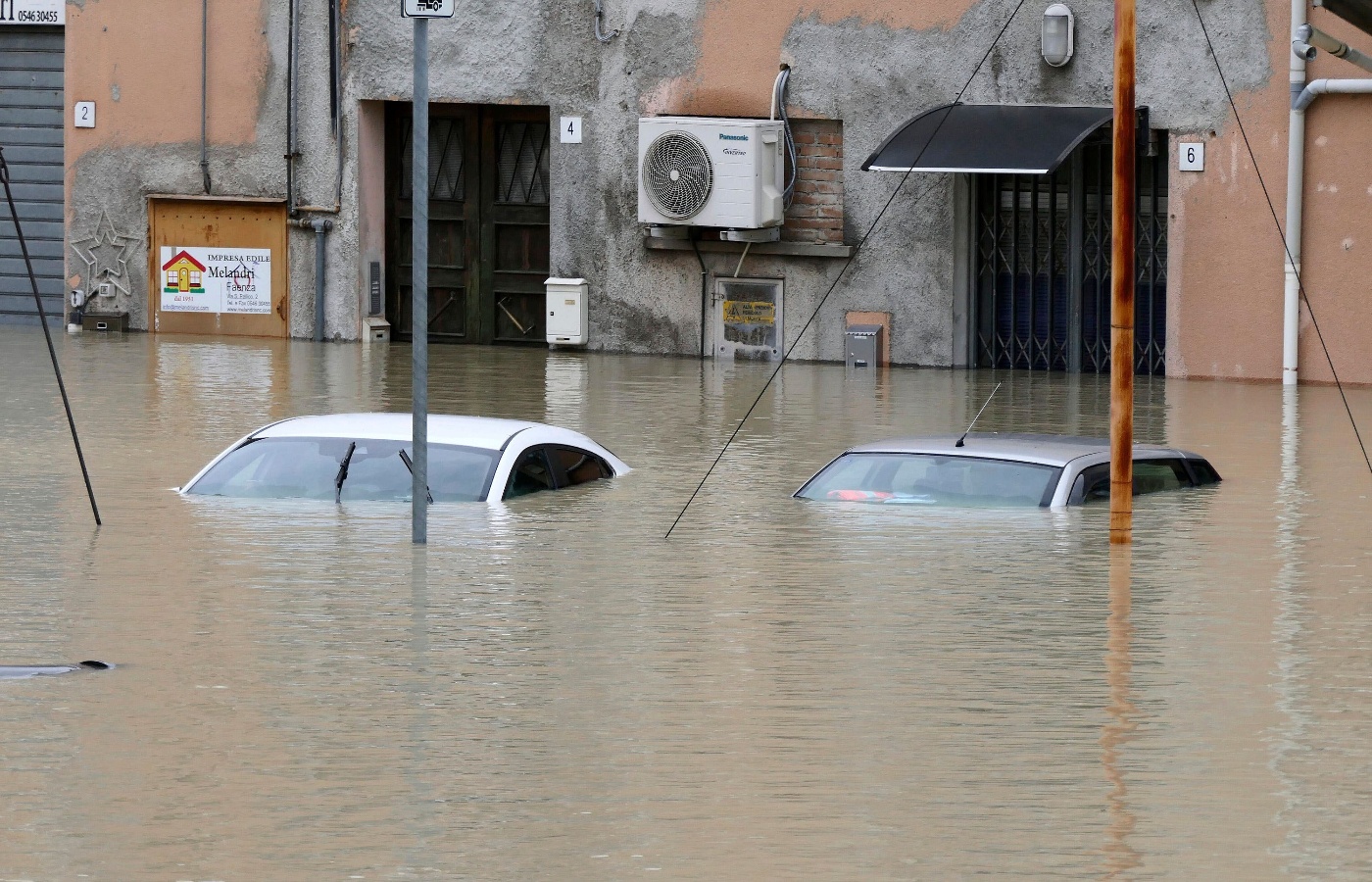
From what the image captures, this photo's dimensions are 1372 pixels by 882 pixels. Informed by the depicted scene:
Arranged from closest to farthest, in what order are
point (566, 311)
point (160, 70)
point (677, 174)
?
1. point (677, 174)
2. point (566, 311)
3. point (160, 70)

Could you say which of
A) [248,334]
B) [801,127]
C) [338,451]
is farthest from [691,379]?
[338,451]

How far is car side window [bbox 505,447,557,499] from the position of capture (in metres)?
12.2

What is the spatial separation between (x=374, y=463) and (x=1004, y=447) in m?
3.28

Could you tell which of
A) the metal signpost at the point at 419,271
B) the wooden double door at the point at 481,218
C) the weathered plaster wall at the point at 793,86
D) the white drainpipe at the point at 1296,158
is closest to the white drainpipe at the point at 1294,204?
the white drainpipe at the point at 1296,158

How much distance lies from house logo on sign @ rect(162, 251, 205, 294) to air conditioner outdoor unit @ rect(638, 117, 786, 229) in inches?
221

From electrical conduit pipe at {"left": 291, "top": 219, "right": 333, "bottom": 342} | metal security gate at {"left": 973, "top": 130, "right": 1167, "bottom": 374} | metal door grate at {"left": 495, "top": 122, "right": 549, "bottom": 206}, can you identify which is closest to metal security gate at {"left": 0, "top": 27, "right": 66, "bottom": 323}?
electrical conduit pipe at {"left": 291, "top": 219, "right": 333, "bottom": 342}

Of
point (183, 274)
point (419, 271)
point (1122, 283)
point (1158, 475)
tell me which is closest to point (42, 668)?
point (419, 271)

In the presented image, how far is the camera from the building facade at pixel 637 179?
21.2m

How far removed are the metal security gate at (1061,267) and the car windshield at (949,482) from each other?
10.2m

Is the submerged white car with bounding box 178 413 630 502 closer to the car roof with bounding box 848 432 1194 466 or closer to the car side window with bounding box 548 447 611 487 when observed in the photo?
the car side window with bounding box 548 447 611 487

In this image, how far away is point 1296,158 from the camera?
20547mm

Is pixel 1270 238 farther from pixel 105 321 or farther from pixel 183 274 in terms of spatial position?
pixel 105 321

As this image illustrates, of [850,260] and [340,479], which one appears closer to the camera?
[340,479]

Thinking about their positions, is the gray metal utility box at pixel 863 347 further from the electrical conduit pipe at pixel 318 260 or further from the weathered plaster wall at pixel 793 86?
the electrical conduit pipe at pixel 318 260
